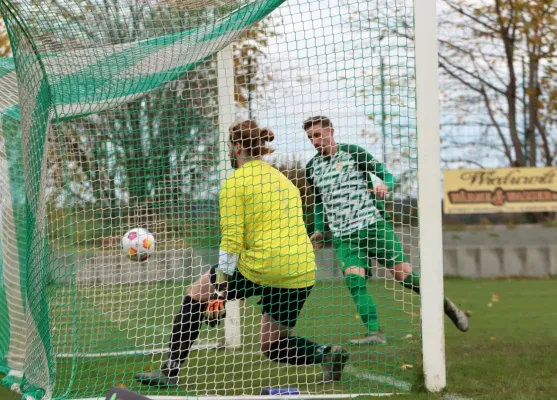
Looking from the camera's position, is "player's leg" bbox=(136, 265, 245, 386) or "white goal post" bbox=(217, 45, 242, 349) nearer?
"player's leg" bbox=(136, 265, 245, 386)

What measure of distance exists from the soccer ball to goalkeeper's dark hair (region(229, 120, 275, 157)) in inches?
59.1

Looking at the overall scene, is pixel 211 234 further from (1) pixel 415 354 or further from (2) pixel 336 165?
(1) pixel 415 354

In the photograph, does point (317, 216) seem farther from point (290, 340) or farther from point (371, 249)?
point (290, 340)

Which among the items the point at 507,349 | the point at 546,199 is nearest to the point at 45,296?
the point at 507,349

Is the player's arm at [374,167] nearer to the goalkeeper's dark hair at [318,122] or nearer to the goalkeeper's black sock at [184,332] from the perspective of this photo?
the goalkeeper's dark hair at [318,122]

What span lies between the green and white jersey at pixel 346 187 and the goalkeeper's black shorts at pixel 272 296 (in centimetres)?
110

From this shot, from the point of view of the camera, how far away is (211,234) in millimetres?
6164

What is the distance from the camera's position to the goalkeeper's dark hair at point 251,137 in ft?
16.0

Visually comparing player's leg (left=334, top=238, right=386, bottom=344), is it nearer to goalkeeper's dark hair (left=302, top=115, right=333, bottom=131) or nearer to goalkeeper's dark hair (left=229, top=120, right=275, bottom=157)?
goalkeeper's dark hair (left=302, top=115, right=333, bottom=131)

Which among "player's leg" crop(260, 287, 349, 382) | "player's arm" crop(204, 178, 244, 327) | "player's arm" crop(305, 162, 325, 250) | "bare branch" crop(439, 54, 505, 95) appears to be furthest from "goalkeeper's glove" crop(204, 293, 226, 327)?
"bare branch" crop(439, 54, 505, 95)

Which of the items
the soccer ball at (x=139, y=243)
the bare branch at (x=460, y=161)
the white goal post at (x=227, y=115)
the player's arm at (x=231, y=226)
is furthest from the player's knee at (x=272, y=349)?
the bare branch at (x=460, y=161)

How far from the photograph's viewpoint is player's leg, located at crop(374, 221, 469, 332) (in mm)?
5777

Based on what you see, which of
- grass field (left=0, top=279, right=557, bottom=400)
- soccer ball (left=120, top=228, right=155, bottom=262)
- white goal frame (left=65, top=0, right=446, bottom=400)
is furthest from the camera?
soccer ball (left=120, top=228, right=155, bottom=262)

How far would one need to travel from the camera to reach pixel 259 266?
475 cm
